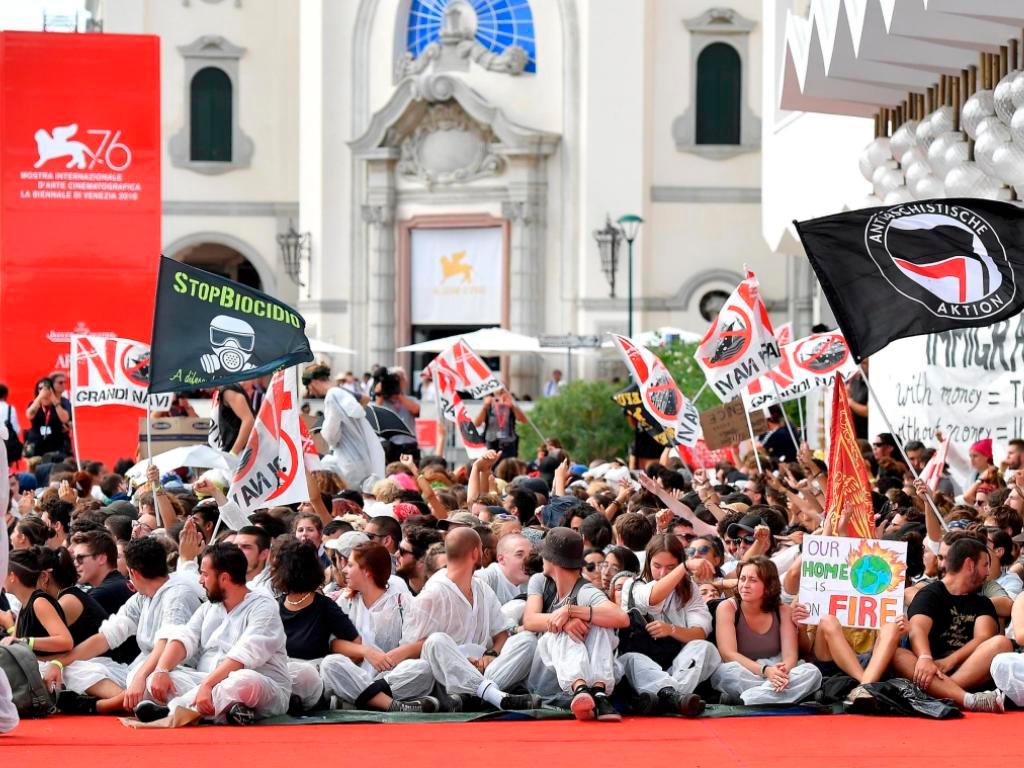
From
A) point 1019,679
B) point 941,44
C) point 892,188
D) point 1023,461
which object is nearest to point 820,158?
point 892,188

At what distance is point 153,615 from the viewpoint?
10.9 meters

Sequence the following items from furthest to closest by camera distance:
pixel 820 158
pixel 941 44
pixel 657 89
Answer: pixel 657 89 → pixel 820 158 → pixel 941 44

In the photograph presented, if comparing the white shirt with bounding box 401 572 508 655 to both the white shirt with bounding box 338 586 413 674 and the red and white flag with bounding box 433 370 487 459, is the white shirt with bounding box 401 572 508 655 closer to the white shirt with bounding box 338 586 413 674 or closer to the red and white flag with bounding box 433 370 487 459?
the white shirt with bounding box 338 586 413 674

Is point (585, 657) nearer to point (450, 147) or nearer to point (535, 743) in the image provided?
point (535, 743)

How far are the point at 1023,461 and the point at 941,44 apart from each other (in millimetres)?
4078

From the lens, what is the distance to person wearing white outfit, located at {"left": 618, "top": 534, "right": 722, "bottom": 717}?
35.6ft

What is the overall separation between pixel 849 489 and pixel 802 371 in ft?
23.6

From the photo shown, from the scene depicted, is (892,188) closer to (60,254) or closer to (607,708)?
(60,254)

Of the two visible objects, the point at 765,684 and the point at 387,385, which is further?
the point at 387,385

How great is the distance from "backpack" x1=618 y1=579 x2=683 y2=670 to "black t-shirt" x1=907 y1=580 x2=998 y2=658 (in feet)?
4.36

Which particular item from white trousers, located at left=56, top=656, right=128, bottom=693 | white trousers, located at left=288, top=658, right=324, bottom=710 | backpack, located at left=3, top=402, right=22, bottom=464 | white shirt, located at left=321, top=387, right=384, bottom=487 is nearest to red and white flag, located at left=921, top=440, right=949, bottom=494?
white shirt, located at left=321, top=387, right=384, bottom=487

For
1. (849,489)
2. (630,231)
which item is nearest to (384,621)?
(849,489)

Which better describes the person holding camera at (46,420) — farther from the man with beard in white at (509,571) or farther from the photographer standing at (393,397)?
the man with beard in white at (509,571)

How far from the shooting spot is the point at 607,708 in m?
10.6
